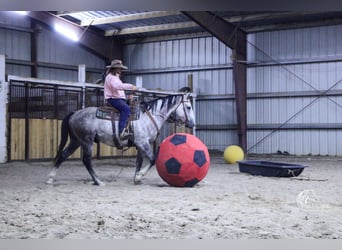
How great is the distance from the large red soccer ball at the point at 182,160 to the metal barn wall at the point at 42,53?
27.5 ft

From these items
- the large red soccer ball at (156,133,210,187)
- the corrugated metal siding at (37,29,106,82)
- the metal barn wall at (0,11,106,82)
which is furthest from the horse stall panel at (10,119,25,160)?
the corrugated metal siding at (37,29,106,82)

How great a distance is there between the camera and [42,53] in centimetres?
1348

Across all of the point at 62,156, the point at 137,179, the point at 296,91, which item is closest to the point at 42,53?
the point at 296,91

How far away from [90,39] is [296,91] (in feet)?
19.2

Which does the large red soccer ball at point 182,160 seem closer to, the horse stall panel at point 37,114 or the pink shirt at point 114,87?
the pink shirt at point 114,87

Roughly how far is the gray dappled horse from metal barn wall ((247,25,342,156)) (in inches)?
277

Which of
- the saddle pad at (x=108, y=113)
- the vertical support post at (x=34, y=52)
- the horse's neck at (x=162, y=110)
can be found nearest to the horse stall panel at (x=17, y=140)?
the saddle pad at (x=108, y=113)

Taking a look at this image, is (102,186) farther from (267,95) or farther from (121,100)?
(267,95)

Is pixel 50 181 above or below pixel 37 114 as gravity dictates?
below

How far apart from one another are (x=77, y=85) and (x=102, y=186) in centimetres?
479

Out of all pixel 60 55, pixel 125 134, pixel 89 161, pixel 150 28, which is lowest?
pixel 89 161

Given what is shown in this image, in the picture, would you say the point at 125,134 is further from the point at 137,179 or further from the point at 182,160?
the point at 182,160

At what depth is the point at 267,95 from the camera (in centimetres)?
1287

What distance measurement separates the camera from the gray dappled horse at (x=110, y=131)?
5.71 meters
